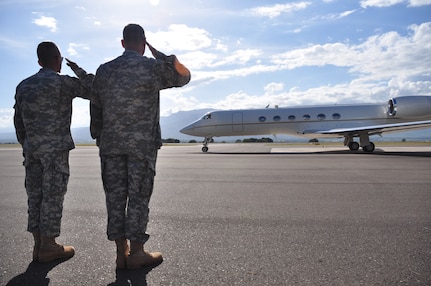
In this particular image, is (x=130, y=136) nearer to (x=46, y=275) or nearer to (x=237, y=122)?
(x=46, y=275)

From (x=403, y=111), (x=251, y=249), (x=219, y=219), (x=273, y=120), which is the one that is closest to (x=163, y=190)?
(x=219, y=219)

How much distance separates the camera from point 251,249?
3.17 m

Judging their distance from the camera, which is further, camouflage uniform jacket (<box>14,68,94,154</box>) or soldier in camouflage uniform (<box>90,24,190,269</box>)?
camouflage uniform jacket (<box>14,68,94,154</box>)

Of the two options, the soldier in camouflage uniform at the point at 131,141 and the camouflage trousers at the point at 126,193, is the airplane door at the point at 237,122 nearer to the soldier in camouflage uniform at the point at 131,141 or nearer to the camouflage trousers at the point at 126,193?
the soldier in camouflage uniform at the point at 131,141

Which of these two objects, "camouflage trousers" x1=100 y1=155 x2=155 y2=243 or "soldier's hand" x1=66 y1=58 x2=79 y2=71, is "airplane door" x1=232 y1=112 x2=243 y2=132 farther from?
"camouflage trousers" x1=100 y1=155 x2=155 y2=243

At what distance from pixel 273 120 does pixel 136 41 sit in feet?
65.8

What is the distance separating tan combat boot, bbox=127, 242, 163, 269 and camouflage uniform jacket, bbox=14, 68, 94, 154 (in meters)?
1.17

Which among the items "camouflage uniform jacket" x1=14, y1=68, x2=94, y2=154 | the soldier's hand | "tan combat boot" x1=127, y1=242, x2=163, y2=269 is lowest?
"tan combat boot" x1=127, y1=242, x2=163, y2=269

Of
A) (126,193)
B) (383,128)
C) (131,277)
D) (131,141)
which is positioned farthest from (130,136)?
(383,128)

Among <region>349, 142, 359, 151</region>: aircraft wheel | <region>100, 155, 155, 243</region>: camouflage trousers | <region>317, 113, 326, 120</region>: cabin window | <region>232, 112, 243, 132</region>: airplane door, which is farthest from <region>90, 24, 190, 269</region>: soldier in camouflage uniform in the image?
<region>349, 142, 359, 151</region>: aircraft wheel

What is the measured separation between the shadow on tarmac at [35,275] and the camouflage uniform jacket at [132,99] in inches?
43.4

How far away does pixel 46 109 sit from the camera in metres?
3.07

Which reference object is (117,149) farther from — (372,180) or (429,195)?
(372,180)

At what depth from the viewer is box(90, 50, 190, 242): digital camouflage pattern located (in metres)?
2.86
